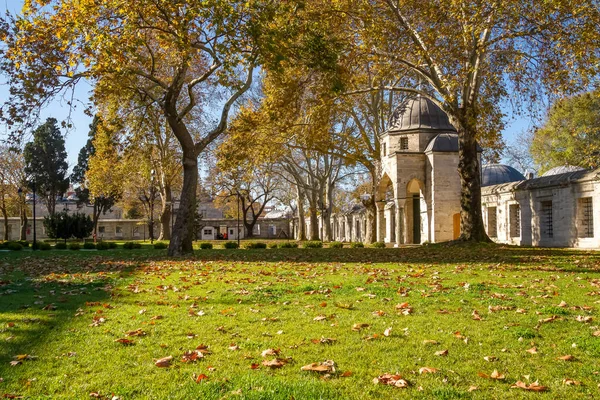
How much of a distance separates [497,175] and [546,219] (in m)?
15.7

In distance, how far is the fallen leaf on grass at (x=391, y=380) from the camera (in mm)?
4156

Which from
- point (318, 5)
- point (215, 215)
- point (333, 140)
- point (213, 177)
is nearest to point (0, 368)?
point (318, 5)

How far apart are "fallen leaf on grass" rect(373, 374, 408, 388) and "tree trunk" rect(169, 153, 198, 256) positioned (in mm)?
16169

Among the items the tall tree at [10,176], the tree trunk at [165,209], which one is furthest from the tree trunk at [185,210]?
the tall tree at [10,176]

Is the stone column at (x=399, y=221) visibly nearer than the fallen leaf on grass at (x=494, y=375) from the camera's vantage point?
No

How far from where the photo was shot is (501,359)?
191 inches

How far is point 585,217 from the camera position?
24.5 metres

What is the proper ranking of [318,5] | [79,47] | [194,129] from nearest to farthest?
[79,47]
[318,5]
[194,129]

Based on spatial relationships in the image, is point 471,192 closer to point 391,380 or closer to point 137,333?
point 137,333

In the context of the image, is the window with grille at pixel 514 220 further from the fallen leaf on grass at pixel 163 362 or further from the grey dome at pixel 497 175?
the fallen leaf on grass at pixel 163 362

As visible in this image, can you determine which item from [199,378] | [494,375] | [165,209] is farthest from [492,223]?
[199,378]

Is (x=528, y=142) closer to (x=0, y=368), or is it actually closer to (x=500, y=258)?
(x=500, y=258)

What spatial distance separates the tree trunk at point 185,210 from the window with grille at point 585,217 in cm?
1740

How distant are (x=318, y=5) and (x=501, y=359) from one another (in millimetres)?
17793
